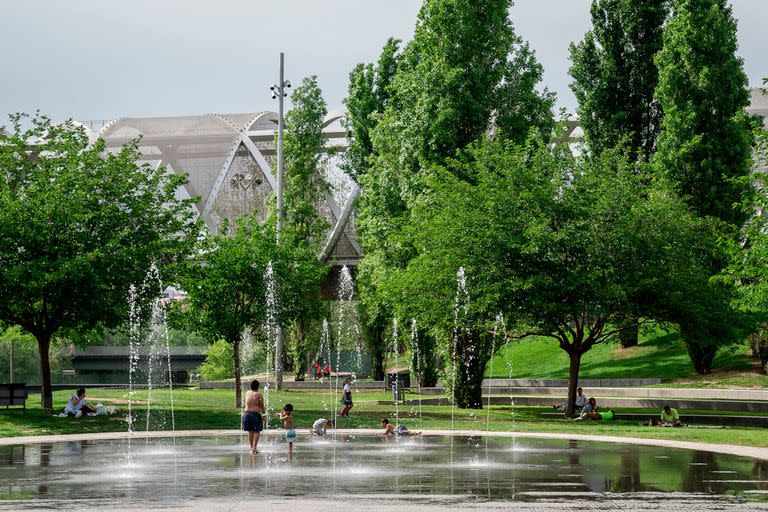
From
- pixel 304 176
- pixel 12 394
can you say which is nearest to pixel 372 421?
pixel 12 394

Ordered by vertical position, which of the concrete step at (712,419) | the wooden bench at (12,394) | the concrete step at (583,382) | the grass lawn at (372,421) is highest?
the wooden bench at (12,394)

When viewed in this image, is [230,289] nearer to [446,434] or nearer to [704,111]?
[446,434]

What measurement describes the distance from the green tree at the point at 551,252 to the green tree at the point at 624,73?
48.0 feet

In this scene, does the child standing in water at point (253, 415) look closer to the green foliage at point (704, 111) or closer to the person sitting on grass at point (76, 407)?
the person sitting on grass at point (76, 407)

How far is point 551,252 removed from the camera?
31.2 m

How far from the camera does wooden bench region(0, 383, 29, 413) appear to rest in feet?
98.0

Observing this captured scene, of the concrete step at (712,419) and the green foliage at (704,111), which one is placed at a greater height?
the green foliage at (704,111)

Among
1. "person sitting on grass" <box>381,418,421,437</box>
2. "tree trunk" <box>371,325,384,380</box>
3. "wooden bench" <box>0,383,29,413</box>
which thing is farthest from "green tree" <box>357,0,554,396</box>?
"tree trunk" <box>371,325,384,380</box>

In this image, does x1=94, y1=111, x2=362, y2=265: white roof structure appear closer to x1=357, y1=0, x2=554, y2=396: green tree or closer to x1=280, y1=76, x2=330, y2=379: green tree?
x1=280, y1=76, x2=330, y2=379: green tree

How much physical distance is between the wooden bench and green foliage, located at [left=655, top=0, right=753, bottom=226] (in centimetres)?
2650

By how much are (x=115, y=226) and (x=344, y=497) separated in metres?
21.0

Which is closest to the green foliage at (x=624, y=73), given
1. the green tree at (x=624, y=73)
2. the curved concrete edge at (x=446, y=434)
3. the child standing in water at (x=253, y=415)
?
the green tree at (x=624, y=73)

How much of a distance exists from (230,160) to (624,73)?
140 ft

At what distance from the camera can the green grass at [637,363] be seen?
41.0 m
